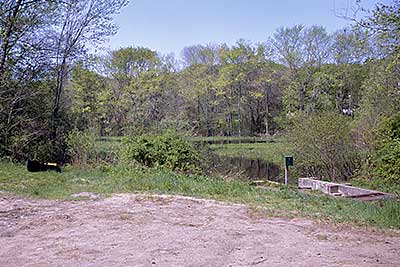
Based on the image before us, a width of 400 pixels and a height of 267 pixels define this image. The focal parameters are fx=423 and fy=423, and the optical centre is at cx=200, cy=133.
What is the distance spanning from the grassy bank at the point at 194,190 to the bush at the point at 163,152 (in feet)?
2.72

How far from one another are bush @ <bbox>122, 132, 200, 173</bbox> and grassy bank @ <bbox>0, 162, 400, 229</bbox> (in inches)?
32.7

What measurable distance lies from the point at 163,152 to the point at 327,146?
263 inches

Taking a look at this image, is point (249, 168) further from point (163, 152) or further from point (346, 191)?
point (346, 191)

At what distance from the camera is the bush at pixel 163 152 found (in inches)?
546

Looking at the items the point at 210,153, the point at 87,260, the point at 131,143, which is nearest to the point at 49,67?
the point at 131,143

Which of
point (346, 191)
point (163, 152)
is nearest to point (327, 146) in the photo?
point (346, 191)

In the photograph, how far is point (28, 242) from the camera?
520 centimetres

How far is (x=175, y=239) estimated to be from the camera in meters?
5.29

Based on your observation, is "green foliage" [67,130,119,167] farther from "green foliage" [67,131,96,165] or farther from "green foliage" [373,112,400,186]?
"green foliage" [373,112,400,186]

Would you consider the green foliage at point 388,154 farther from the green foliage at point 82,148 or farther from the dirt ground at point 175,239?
→ the green foliage at point 82,148

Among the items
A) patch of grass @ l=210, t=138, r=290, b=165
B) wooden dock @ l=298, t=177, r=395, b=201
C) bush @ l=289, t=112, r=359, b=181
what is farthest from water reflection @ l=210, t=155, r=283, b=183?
wooden dock @ l=298, t=177, r=395, b=201

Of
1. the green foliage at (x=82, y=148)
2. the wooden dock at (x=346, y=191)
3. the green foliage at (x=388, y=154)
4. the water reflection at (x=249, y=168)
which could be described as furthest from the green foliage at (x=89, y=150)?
the green foliage at (x=388, y=154)

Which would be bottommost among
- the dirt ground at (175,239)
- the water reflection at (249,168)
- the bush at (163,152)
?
the water reflection at (249,168)

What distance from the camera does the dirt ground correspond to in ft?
14.4
